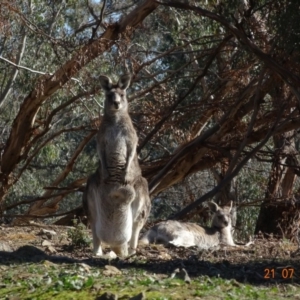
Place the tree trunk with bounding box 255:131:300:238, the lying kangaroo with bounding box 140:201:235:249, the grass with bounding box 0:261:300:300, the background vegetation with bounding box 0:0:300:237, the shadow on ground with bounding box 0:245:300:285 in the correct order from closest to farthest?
the grass with bounding box 0:261:300:300 < the shadow on ground with bounding box 0:245:300:285 < the background vegetation with bounding box 0:0:300:237 < the lying kangaroo with bounding box 140:201:235:249 < the tree trunk with bounding box 255:131:300:238

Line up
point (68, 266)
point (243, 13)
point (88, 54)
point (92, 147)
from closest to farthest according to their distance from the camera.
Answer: point (68, 266), point (243, 13), point (88, 54), point (92, 147)

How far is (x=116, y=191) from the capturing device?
8398 mm

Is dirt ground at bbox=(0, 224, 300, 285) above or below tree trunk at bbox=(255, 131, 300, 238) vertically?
below

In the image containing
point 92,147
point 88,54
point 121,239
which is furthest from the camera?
point 92,147

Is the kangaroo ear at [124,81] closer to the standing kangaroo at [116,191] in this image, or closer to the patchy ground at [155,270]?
the standing kangaroo at [116,191]

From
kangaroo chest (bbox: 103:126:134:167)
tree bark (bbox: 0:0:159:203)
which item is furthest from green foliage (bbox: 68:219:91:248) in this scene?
tree bark (bbox: 0:0:159:203)

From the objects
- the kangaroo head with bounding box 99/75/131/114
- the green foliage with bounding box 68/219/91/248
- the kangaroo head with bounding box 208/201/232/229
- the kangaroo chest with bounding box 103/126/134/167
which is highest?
the kangaroo head with bounding box 99/75/131/114

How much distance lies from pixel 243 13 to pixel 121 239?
137 inches

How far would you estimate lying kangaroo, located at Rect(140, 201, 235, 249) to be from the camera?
10539mm

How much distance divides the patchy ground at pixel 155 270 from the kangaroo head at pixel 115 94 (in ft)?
4.37

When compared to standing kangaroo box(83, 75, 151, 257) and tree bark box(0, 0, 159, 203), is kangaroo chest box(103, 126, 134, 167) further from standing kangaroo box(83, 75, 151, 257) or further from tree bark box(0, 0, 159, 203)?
tree bark box(0, 0, 159, 203)

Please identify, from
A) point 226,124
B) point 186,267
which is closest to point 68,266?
point 186,267

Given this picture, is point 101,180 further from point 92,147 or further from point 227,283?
point 92,147

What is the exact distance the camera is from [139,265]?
7133 millimetres
